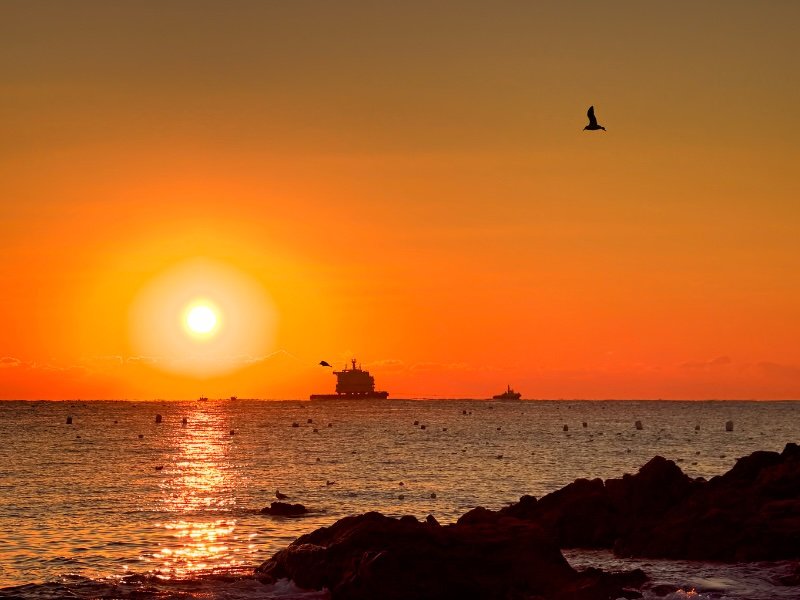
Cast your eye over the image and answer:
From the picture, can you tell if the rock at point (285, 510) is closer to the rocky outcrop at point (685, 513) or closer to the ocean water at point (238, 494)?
the ocean water at point (238, 494)

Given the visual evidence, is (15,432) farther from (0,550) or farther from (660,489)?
(660,489)

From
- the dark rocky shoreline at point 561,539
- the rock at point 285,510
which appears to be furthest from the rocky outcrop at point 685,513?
the rock at point 285,510

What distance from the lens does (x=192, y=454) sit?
104 metres

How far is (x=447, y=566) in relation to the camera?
26.9 meters

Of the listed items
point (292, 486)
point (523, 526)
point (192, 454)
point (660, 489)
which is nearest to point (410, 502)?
point (292, 486)

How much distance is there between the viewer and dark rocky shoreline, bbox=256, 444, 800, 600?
87.4 ft

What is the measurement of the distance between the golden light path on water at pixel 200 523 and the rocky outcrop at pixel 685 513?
34.7 feet

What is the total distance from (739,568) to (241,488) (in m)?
39.7

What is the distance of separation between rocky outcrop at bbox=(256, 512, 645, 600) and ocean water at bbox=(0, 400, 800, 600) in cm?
171

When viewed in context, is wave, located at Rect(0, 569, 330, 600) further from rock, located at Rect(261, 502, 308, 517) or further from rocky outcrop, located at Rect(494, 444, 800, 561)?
rock, located at Rect(261, 502, 308, 517)

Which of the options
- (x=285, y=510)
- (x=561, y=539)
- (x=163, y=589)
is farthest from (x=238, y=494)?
(x=163, y=589)

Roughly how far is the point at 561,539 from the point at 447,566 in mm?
12080

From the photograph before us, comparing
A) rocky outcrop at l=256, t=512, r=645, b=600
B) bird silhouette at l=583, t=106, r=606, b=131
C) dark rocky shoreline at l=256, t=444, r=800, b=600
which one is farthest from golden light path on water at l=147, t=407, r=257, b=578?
bird silhouette at l=583, t=106, r=606, b=131

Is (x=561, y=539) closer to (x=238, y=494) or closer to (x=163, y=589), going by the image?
(x=163, y=589)
